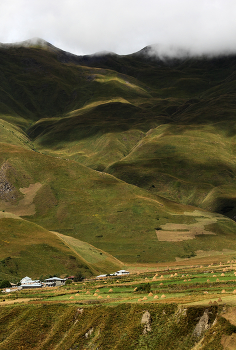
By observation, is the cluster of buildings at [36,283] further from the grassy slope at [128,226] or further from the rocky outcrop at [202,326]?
the grassy slope at [128,226]

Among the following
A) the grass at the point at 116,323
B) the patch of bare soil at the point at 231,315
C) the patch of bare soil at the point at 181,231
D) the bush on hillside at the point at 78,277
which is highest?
the patch of bare soil at the point at 231,315

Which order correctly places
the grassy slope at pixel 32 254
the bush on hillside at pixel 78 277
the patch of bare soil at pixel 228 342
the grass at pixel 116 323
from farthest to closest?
the grassy slope at pixel 32 254, the bush on hillside at pixel 78 277, the grass at pixel 116 323, the patch of bare soil at pixel 228 342

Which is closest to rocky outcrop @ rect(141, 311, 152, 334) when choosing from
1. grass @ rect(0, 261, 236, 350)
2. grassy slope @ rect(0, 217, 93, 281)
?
grass @ rect(0, 261, 236, 350)

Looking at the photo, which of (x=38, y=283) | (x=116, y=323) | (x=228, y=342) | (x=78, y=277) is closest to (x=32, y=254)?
(x=78, y=277)

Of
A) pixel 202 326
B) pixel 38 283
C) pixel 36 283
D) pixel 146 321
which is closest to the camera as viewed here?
pixel 202 326

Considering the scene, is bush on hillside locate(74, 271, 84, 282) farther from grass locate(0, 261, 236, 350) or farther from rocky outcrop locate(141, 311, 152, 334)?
rocky outcrop locate(141, 311, 152, 334)

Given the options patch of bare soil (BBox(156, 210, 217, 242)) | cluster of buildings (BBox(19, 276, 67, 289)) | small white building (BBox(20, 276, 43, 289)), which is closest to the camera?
small white building (BBox(20, 276, 43, 289))

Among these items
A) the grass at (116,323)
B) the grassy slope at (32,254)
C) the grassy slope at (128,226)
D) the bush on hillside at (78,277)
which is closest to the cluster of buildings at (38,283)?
the bush on hillside at (78,277)

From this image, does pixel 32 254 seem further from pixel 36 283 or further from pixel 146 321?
pixel 146 321

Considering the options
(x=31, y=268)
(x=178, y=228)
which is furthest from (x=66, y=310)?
(x=178, y=228)

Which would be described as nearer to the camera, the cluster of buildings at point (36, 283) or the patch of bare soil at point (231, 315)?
the patch of bare soil at point (231, 315)

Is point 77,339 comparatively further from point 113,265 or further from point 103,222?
point 103,222
